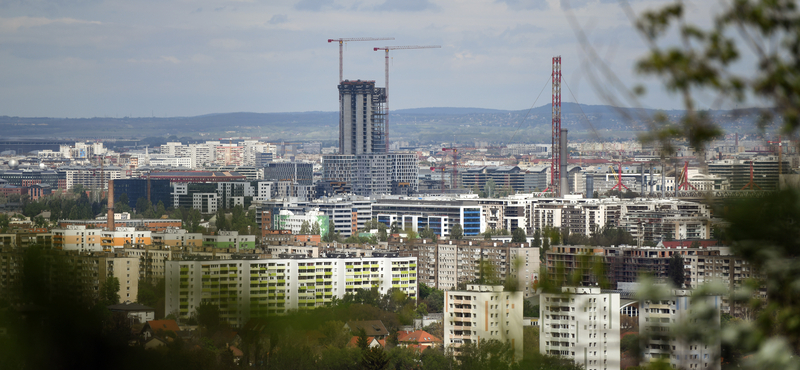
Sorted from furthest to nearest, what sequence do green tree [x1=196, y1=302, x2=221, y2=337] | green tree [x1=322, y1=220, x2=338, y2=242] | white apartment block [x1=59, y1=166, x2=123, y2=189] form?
white apartment block [x1=59, y1=166, x2=123, y2=189] < green tree [x1=322, y1=220, x2=338, y2=242] < green tree [x1=196, y1=302, x2=221, y2=337]

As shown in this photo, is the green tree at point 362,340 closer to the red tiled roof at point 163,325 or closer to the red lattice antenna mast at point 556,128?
the red tiled roof at point 163,325

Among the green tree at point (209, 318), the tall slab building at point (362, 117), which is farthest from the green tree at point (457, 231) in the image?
the tall slab building at point (362, 117)

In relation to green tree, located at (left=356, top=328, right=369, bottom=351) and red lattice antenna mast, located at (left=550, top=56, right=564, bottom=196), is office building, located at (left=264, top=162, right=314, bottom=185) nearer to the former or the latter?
red lattice antenna mast, located at (left=550, top=56, right=564, bottom=196)

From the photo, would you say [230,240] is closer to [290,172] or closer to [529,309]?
[529,309]

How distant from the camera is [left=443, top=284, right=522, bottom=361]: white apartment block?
682 cm

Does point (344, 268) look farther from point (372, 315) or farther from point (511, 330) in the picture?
point (511, 330)

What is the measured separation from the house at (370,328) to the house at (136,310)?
174cm

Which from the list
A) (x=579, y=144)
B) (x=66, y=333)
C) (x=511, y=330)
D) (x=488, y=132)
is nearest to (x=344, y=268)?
(x=511, y=330)

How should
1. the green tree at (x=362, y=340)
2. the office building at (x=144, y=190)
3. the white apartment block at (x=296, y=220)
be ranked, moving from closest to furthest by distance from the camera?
the green tree at (x=362, y=340) < the white apartment block at (x=296, y=220) < the office building at (x=144, y=190)

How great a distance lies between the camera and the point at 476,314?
7672 millimetres

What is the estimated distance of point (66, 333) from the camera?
500 centimetres

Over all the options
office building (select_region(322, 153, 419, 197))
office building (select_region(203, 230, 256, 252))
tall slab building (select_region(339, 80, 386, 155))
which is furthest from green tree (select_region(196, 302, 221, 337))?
tall slab building (select_region(339, 80, 386, 155))

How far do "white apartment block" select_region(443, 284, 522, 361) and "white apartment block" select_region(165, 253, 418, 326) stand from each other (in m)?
1.44

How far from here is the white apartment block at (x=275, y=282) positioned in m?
8.17
